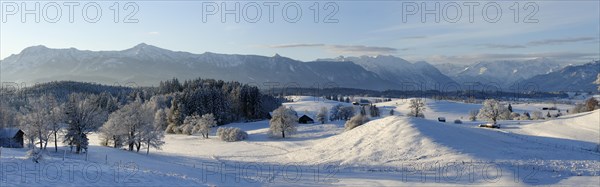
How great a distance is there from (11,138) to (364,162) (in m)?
43.6

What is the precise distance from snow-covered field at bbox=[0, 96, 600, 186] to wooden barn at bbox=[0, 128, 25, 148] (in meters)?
9.49

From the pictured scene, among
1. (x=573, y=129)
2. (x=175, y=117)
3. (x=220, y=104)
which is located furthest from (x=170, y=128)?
(x=573, y=129)

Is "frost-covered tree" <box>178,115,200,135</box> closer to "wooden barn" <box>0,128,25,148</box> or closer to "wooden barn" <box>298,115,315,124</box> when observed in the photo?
"wooden barn" <box>298,115,315,124</box>

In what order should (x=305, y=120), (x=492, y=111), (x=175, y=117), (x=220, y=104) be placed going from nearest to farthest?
(x=492, y=111), (x=175, y=117), (x=305, y=120), (x=220, y=104)

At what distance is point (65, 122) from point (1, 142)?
9.75 metres

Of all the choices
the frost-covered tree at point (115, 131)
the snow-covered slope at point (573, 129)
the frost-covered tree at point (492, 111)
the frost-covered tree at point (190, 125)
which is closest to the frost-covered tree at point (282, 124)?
the frost-covered tree at point (190, 125)

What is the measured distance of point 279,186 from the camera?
1371 inches

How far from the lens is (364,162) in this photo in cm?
4741

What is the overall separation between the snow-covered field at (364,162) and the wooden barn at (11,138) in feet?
31.1

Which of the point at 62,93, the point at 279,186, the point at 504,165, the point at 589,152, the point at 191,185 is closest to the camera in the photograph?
the point at 191,185

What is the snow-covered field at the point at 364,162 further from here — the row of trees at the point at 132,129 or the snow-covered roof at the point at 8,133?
the snow-covered roof at the point at 8,133

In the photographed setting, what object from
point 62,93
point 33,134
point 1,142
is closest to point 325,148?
point 33,134

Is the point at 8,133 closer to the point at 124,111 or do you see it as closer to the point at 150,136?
the point at 124,111

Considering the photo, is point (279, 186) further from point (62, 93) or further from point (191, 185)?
point (62, 93)
